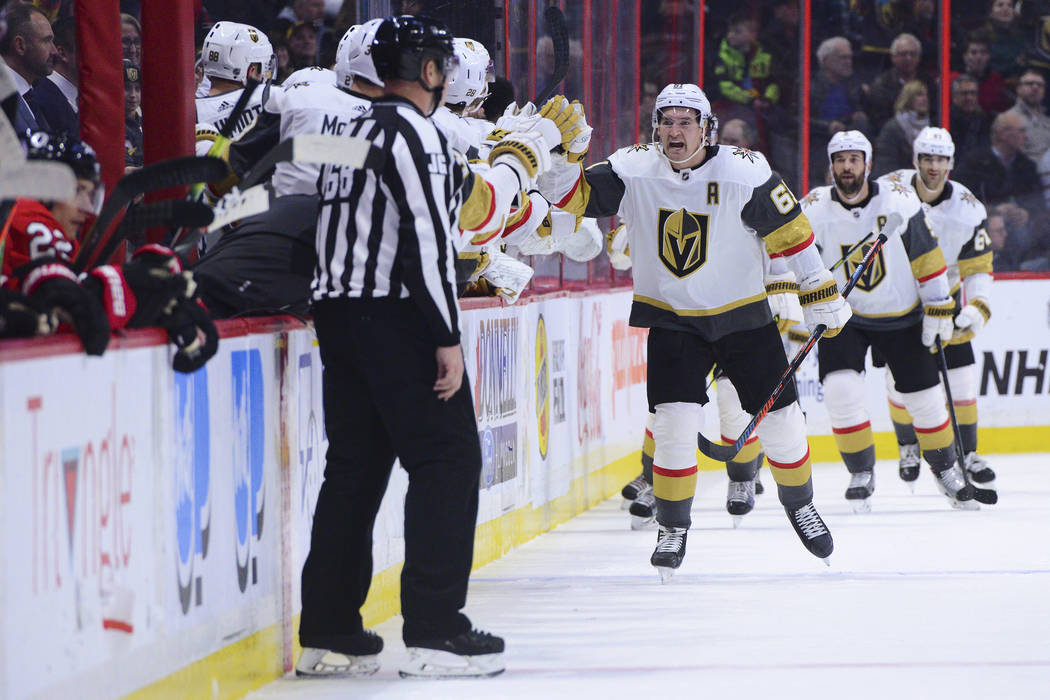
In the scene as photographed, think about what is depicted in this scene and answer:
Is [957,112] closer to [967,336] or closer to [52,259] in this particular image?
[967,336]

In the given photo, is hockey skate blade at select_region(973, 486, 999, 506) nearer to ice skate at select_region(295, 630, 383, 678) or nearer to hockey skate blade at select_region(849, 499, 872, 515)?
hockey skate blade at select_region(849, 499, 872, 515)

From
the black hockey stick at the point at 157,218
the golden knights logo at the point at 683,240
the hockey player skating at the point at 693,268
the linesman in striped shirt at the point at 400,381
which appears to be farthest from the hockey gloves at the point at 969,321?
the black hockey stick at the point at 157,218

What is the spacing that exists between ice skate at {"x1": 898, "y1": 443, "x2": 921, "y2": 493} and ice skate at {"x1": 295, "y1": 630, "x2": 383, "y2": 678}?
12.8ft

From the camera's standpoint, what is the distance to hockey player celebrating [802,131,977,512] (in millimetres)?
6160

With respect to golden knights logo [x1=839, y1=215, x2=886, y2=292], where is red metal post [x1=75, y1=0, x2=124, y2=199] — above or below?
above

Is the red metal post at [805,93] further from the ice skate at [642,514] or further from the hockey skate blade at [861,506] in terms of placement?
the ice skate at [642,514]

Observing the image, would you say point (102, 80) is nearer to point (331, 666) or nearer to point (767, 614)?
point (331, 666)

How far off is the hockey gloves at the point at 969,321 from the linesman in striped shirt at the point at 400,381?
3601 mm

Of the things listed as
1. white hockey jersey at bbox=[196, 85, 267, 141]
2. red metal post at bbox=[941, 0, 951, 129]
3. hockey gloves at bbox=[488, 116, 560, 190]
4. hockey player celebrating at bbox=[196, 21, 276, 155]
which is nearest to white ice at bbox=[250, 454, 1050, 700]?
hockey gloves at bbox=[488, 116, 560, 190]

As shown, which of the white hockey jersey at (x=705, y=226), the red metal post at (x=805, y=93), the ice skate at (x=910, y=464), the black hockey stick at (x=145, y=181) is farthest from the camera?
the red metal post at (x=805, y=93)

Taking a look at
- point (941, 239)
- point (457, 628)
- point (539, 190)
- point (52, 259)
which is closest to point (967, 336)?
point (941, 239)

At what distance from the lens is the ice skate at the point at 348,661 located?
3.35 metres

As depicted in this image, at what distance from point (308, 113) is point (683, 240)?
1210 mm

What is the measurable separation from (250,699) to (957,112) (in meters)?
7.98
